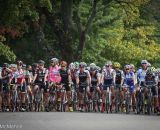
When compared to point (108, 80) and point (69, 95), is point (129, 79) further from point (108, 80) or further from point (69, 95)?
point (69, 95)

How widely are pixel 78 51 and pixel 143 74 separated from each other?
14892 mm

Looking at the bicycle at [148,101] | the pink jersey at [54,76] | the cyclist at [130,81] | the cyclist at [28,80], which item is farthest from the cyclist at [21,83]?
the bicycle at [148,101]

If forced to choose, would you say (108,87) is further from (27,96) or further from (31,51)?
(31,51)

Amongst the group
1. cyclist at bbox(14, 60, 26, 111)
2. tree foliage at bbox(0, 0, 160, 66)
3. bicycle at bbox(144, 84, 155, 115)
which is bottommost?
bicycle at bbox(144, 84, 155, 115)

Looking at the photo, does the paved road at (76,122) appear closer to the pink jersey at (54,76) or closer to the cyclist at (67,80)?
the cyclist at (67,80)

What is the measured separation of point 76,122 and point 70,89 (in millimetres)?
6288

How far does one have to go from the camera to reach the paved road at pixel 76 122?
20.5 m

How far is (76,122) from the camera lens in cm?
2222

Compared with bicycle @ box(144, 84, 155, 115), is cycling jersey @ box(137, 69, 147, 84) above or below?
above

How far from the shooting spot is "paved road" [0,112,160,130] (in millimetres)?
20484

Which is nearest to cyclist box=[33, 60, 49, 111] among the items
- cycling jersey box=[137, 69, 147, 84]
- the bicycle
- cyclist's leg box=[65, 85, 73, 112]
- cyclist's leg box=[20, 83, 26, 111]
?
cyclist's leg box=[20, 83, 26, 111]

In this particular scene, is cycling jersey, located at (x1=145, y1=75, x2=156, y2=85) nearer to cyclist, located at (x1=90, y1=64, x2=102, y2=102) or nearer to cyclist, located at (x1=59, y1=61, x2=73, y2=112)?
cyclist, located at (x1=90, y1=64, x2=102, y2=102)

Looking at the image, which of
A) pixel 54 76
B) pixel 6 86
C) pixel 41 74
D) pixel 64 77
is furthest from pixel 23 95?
pixel 64 77

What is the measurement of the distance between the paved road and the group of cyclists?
113 inches
